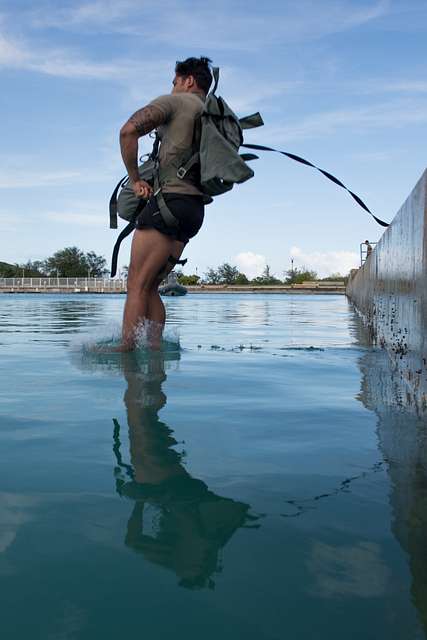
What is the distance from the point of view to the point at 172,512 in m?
1.67

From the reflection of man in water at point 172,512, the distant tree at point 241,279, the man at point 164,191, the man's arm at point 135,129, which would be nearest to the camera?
→ the reflection of man in water at point 172,512

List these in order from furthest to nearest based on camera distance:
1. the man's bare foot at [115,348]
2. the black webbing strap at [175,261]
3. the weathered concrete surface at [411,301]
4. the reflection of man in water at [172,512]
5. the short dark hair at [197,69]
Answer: the man's bare foot at [115,348], the black webbing strap at [175,261], the short dark hair at [197,69], the weathered concrete surface at [411,301], the reflection of man in water at [172,512]

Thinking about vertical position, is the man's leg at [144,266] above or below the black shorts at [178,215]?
below

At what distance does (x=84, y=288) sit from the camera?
4109 inches

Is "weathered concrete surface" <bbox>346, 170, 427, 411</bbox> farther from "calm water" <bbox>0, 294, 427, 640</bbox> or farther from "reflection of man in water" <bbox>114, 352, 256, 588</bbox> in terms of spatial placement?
"reflection of man in water" <bbox>114, 352, 256, 588</bbox>

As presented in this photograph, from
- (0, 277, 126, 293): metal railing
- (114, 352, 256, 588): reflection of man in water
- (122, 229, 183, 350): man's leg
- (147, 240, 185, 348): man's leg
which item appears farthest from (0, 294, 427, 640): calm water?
(0, 277, 126, 293): metal railing

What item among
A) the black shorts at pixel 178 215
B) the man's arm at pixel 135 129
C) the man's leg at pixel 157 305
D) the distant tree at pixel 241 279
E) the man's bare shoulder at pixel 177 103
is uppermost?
the distant tree at pixel 241 279

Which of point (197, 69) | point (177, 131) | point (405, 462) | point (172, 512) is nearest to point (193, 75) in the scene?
point (197, 69)

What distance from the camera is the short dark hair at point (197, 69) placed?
16.4 ft

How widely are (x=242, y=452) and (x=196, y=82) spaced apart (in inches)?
139

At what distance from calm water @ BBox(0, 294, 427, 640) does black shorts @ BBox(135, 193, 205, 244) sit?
5.72ft

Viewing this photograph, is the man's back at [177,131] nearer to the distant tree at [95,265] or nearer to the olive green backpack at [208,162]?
the olive green backpack at [208,162]

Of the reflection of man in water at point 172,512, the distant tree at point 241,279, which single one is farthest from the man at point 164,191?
the distant tree at point 241,279

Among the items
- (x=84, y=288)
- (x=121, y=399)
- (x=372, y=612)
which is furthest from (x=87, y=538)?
(x=84, y=288)
